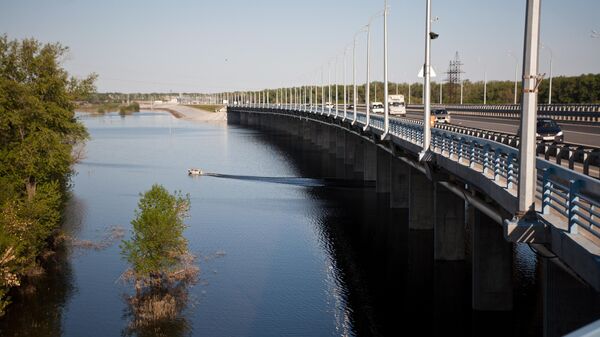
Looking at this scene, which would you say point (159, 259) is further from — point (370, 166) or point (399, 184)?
point (370, 166)

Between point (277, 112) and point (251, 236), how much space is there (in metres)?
119

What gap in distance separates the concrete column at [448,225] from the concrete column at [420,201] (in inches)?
289

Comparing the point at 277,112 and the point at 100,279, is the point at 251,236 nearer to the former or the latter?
the point at 100,279

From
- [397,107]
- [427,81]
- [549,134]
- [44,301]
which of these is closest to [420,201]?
[549,134]

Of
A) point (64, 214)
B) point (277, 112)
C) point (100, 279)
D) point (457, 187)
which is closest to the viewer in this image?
point (457, 187)

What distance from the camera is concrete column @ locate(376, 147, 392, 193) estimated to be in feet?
205

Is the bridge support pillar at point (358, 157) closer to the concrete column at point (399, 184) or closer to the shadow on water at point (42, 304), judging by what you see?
the concrete column at point (399, 184)

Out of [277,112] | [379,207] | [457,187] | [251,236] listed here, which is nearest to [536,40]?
[457,187]

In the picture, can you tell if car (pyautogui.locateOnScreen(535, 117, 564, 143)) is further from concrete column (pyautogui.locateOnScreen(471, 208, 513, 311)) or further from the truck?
the truck

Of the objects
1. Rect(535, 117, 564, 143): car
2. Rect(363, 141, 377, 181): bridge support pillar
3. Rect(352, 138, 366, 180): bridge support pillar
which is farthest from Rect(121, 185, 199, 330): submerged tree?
Rect(352, 138, 366, 180): bridge support pillar

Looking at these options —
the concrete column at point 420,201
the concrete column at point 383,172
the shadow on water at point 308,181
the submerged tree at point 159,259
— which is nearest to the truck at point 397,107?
the shadow on water at point 308,181

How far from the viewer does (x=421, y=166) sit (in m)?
39.6

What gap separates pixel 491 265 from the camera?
28.7 meters

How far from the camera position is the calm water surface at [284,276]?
1134 inches
